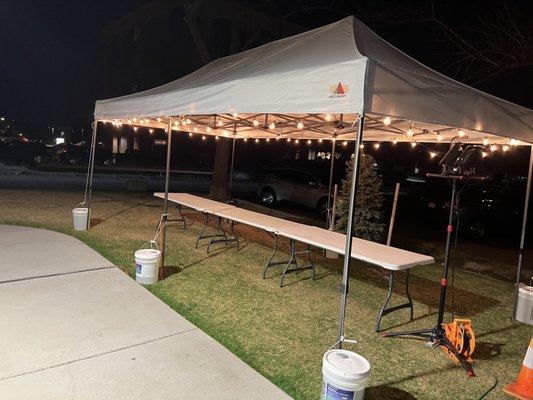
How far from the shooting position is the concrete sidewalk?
291 centimetres

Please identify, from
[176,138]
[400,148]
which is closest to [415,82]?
[400,148]

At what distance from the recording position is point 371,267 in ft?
22.4

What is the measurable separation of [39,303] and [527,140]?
5.69m

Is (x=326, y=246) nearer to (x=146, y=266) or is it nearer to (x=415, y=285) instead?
(x=415, y=285)

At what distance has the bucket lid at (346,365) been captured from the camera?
100 inches

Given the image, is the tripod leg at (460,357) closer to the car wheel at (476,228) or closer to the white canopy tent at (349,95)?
the white canopy tent at (349,95)

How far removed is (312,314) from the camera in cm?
453

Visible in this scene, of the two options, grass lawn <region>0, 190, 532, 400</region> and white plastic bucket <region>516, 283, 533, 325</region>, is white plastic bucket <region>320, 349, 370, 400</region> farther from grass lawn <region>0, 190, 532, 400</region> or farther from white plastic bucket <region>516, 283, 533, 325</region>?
white plastic bucket <region>516, 283, 533, 325</region>

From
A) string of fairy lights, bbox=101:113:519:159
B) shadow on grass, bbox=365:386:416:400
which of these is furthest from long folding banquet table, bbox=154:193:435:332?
string of fairy lights, bbox=101:113:519:159

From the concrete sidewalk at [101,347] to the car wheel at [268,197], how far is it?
8.76m

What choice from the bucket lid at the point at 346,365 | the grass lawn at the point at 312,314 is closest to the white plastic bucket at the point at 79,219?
the grass lawn at the point at 312,314

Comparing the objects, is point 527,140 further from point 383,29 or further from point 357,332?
point 383,29

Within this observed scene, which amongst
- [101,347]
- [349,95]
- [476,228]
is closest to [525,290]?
[349,95]

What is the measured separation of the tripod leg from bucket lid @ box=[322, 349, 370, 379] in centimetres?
134
